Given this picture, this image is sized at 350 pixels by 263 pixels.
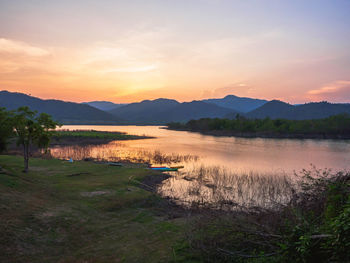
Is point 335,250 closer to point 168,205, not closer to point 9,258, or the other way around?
point 9,258

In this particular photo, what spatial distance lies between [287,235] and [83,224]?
11.5m

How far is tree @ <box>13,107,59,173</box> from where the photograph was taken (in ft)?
78.3

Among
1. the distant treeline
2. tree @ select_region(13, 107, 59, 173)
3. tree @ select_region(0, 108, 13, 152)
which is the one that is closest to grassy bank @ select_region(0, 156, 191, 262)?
tree @ select_region(13, 107, 59, 173)

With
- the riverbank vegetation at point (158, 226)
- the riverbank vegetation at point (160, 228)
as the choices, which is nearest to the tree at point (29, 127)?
the riverbank vegetation at point (158, 226)

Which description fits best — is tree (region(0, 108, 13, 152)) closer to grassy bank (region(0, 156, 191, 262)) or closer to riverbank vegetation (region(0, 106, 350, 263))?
riverbank vegetation (region(0, 106, 350, 263))

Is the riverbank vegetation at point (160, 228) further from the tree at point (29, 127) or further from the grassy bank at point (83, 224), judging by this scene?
the tree at point (29, 127)

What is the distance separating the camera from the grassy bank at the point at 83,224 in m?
10.5

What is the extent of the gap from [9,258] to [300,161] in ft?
161

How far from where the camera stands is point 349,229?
20.4 feet

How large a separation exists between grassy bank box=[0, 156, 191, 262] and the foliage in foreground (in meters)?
1.80

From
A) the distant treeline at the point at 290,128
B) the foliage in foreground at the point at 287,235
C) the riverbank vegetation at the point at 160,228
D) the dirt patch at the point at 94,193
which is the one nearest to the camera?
the foliage in foreground at the point at 287,235

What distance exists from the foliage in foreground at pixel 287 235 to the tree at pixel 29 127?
71.3ft

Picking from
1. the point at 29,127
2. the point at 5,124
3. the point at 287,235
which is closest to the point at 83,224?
the point at 287,235

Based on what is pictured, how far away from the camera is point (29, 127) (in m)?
24.6
